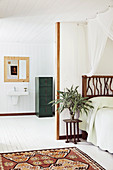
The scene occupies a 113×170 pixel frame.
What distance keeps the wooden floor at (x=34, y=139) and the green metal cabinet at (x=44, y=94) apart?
2.62 ft

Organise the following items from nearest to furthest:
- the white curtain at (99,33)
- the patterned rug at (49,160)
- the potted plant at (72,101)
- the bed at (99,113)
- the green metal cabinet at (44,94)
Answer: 1. the patterned rug at (49,160)
2. the white curtain at (99,33)
3. the bed at (99,113)
4. the potted plant at (72,101)
5. the green metal cabinet at (44,94)

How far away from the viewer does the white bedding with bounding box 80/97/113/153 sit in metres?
4.32

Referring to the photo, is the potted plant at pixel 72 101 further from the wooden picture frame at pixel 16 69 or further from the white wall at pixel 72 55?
the wooden picture frame at pixel 16 69

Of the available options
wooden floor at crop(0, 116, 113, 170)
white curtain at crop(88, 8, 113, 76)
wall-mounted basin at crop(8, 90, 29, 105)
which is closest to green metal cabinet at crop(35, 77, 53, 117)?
wall-mounted basin at crop(8, 90, 29, 105)

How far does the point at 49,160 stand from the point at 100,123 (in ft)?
3.95

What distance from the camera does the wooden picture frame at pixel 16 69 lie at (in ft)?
28.4

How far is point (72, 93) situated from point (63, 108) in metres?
0.35

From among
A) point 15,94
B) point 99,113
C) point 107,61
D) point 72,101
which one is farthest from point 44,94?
point 99,113

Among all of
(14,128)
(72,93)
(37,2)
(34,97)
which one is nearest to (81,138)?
(72,93)

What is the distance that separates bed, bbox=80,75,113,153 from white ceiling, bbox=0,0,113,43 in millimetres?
1374

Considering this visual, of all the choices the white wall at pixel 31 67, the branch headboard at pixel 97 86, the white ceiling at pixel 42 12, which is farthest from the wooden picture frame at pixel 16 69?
the branch headboard at pixel 97 86

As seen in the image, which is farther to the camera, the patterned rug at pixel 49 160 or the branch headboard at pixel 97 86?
the branch headboard at pixel 97 86

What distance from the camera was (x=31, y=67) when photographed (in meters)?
8.87

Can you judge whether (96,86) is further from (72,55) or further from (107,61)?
(72,55)
